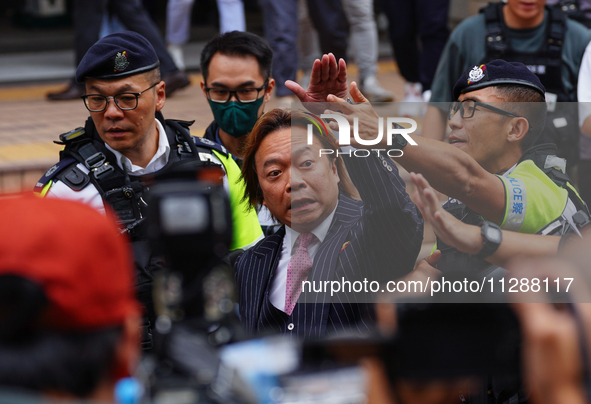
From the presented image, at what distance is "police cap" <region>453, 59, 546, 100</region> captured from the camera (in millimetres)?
2205

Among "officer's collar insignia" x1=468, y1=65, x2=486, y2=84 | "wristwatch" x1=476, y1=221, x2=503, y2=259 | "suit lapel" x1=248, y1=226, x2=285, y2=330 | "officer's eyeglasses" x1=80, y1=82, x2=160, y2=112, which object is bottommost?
"suit lapel" x1=248, y1=226, x2=285, y2=330

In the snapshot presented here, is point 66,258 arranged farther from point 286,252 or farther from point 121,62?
point 121,62

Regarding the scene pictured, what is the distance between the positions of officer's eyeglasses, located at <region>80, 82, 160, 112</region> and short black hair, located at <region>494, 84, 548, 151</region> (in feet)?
4.29

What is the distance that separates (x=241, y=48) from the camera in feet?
10.9

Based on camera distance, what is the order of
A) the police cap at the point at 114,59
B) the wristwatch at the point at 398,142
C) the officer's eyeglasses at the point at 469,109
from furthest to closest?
the police cap at the point at 114,59 → the officer's eyeglasses at the point at 469,109 → the wristwatch at the point at 398,142

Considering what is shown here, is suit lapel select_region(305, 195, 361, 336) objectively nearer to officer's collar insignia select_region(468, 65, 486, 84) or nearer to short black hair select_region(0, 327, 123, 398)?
officer's collar insignia select_region(468, 65, 486, 84)

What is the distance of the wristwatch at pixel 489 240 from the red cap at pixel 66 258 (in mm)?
1037

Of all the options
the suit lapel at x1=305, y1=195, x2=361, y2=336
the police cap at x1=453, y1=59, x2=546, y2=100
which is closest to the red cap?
the suit lapel at x1=305, y1=195, x2=361, y2=336

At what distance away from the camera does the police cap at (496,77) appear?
221 centimetres

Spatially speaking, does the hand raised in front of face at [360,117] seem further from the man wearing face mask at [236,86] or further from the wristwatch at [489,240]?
the man wearing face mask at [236,86]

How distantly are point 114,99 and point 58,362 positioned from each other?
6.05ft

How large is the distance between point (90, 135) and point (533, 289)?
6.57ft

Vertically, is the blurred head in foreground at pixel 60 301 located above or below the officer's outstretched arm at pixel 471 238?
above

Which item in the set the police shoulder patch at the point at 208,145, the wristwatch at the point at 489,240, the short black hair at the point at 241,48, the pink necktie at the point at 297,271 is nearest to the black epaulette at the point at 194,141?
the police shoulder patch at the point at 208,145
